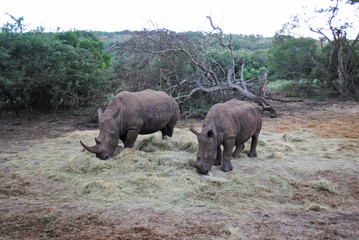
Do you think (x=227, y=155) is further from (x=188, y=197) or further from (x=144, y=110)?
(x=144, y=110)

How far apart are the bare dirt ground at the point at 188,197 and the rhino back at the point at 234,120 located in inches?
26.0

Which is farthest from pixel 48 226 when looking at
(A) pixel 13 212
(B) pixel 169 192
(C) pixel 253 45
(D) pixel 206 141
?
(C) pixel 253 45

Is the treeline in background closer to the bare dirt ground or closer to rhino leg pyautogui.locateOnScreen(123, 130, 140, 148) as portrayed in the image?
rhino leg pyautogui.locateOnScreen(123, 130, 140, 148)

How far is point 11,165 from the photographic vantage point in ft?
22.4

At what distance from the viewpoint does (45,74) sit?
12633 mm

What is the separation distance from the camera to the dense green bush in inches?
481

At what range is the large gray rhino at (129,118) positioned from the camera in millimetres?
6824

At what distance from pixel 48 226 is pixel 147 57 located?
30.5ft

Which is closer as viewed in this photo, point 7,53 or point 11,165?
point 11,165

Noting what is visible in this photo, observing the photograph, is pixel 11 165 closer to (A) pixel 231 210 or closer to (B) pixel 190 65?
(A) pixel 231 210

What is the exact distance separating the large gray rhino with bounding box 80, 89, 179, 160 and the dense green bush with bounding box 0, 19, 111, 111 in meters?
5.91

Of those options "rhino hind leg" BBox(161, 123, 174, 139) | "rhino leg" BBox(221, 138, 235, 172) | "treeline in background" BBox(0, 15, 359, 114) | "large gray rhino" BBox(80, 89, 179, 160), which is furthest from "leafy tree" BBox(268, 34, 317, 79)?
"rhino leg" BBox(221, 138, 235, 172)

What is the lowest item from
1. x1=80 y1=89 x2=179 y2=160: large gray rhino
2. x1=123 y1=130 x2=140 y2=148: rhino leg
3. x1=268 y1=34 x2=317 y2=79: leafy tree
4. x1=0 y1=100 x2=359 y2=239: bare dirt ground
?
x1=0 y1=100 x2=359 y2=239: bare dirt ground

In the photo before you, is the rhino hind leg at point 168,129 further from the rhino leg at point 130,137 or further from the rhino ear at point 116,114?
the rhino ear at point 116,114
